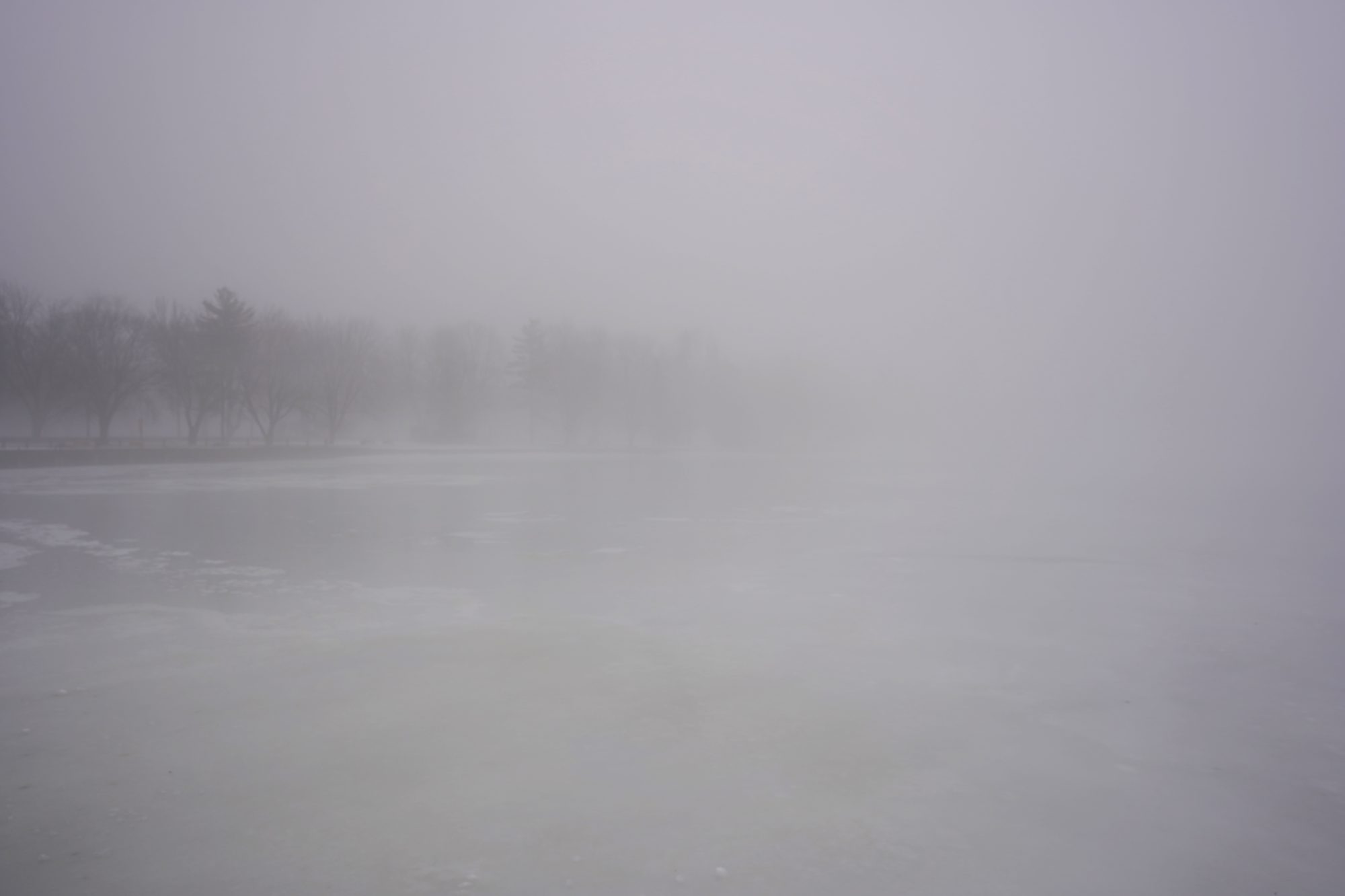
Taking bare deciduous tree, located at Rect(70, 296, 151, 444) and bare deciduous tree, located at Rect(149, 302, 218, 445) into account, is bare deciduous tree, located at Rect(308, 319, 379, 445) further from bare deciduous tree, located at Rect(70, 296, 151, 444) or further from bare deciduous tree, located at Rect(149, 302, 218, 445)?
bare deciduous tree, located at Rect(70, 296, 151, 444)

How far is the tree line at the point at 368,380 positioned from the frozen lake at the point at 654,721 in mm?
42659

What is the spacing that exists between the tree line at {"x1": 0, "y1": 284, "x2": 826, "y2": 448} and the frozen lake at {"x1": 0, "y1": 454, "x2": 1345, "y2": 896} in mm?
42659

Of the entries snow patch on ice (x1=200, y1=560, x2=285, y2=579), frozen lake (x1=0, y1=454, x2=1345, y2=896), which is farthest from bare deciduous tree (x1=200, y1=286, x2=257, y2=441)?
snow patch on ice (x1=200, y1=560, x2=285, y2=579)

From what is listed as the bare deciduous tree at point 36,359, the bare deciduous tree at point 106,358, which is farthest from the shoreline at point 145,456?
the bare deciduous tree at point 36,359

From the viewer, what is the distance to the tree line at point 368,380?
52188 millimetres

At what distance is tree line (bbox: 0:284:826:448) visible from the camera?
171ft

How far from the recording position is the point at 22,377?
49.7m

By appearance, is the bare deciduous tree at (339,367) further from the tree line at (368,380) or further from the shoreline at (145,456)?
the shoreline at (145,456)

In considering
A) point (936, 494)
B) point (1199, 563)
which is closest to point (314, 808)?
point (1199, 563)

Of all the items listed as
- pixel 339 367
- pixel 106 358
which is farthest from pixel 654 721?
pixel 339 367

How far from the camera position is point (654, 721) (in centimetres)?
702

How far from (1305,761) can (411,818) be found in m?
7.02

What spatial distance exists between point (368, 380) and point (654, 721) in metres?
67.6

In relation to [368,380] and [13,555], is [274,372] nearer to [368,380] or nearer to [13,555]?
[368,380]
